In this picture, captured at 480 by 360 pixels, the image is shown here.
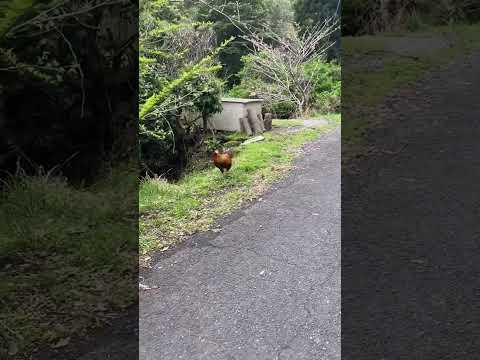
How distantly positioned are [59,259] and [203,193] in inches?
31.0

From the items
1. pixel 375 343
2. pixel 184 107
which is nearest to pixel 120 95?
pixel 184 107

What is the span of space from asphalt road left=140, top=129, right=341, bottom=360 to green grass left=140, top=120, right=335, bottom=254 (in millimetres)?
88

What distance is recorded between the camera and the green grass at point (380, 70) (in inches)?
118

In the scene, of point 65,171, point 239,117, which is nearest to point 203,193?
point 65,171

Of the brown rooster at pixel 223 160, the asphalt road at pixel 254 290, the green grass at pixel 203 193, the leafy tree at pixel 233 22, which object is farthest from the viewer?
the leafy tree at pixel 233 22

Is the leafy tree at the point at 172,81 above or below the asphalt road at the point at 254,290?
above

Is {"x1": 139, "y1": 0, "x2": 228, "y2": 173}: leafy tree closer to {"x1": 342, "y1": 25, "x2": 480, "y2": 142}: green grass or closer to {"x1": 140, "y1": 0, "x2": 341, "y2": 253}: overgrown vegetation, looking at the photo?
{"x1": 140, "y1": 0, "x2": 341, "y2": 253}: overgrown vegetation

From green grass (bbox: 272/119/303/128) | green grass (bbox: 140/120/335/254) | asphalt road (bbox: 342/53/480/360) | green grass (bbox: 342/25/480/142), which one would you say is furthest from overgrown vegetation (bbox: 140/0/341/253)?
asphalt road (bbox: 342/53/480/360)

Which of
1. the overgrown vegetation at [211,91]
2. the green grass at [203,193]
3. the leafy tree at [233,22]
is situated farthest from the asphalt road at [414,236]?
the leafy tree at [233,22]

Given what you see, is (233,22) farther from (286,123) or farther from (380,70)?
(380,70)

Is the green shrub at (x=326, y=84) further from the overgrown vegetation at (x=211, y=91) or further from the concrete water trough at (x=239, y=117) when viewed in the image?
the concrete water trough at (x=239, y=117)

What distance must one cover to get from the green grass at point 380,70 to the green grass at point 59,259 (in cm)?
142

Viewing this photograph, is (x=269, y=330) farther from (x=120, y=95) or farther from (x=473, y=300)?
(x=120, y=95)

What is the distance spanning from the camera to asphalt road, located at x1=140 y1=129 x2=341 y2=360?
52.1 inches
